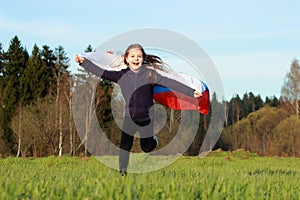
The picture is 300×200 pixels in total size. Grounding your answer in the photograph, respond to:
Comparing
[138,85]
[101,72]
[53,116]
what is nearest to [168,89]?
[138,85]

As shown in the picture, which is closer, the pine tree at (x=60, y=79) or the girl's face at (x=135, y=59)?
the girl's face at (x=135, y=59)

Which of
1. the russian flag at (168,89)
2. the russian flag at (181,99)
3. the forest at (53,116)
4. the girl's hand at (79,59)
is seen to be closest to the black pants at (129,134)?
the russian flag at (168,89)

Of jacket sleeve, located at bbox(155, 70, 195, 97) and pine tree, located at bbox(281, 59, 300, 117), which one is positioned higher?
pine tree, located at bbox(281, 59, 300, 117)

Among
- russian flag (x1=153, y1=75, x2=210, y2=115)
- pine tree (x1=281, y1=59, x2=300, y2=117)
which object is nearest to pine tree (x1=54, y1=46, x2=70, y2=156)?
pine tree (x1=281, y1=59, x2=300, y2=117)

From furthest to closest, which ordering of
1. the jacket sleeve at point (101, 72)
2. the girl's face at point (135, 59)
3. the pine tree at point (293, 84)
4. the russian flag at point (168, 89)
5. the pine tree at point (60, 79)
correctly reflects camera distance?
the pine tree at point (293, 84) < the pine tree at point (60, 79) < the russian flag at point (168, 89) < the jacket sleeve at point (101, 72) < the girl's face at point (135, 59)

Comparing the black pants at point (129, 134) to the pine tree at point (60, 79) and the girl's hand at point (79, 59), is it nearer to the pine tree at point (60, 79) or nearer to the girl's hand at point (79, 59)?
the girl's hand at point (79, 59)

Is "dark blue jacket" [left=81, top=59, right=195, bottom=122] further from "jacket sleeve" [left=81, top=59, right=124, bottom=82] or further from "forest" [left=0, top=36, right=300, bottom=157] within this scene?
"forest" [left=0, top=36, right=300, bottom=157]

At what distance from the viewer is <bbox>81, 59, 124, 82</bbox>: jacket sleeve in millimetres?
7664

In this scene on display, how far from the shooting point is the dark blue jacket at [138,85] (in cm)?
733

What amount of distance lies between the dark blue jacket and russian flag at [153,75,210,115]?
720 millimetres

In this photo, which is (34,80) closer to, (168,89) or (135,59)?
(168,89)

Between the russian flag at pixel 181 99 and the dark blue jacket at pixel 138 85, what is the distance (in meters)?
0.72

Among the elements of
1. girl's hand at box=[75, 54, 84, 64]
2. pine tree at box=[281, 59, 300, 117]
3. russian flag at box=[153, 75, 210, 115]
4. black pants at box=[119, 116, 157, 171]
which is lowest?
black pants at box=[119, 116, 157, 171]

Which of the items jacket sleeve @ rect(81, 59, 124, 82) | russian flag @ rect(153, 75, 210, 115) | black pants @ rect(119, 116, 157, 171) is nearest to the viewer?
black pants @ rect(119, 116, 157, 171)
